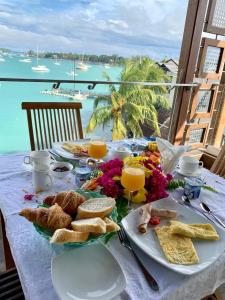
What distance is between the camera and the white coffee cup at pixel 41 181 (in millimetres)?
915

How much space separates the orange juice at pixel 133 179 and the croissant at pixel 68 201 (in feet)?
0.61

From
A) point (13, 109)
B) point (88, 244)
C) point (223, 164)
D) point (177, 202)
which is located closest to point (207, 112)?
point (223, 164)

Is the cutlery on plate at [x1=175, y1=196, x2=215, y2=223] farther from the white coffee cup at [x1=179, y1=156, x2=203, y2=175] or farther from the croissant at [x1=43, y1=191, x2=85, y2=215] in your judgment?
the croissant at [x1=43, y1=191, x2=85, y2=215]

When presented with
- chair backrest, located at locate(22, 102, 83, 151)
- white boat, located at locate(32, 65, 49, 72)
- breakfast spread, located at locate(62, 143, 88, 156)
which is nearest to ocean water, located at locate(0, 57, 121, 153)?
white boat, located at locate(32, 65, 49, 72)

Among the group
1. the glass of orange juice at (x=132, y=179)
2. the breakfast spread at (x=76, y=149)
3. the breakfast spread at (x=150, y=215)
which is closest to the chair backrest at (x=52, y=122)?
the breakfast spread at (x=76, y=149)

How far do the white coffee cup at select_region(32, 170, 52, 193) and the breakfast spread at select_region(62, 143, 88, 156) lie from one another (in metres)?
0.33

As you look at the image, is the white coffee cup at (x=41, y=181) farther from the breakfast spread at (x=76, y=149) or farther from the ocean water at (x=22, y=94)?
the ocean water at (x=22, y=94)

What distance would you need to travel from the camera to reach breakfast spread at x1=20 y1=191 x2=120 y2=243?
598 mm

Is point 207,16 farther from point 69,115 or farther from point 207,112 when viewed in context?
point 69,115

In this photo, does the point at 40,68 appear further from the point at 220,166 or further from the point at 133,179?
the point at 133,179

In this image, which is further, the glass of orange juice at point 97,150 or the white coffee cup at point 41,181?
the glass of orange juice at point 97,150

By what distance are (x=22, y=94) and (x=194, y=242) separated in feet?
17.6

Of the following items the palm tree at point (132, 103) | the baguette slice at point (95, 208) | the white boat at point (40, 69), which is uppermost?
the white boat at point (40, 69)

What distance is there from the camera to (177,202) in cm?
92
